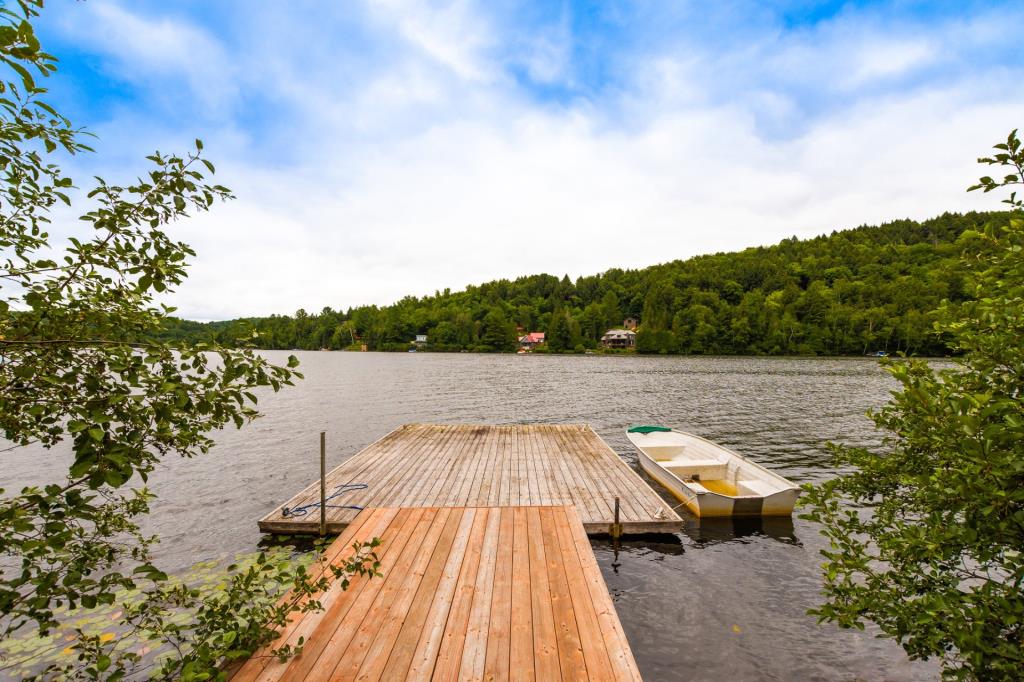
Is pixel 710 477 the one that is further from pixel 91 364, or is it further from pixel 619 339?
pixel 619 339

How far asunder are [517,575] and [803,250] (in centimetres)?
17400

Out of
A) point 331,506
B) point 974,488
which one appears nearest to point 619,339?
point 331,506

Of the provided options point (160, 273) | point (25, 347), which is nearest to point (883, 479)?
point (160, 273)

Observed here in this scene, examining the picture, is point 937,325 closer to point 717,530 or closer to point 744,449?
point 717,530

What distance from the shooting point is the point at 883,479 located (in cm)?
375

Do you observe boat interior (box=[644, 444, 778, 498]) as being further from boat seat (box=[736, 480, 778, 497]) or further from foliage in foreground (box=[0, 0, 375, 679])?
foliage in foreground (box=[0, 0, 375, 679])

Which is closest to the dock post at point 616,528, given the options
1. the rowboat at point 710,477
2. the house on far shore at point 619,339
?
the rowboat at point 710,477

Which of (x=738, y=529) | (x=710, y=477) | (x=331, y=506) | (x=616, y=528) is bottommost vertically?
(x=738, y=529)

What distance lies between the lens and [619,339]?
395 feet

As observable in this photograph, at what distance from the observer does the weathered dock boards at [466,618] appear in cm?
361

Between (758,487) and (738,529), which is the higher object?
(758,487)

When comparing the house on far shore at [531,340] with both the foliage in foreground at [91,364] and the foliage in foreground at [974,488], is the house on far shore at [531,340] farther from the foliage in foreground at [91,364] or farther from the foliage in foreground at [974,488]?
the foliage in foreground at [91,364]

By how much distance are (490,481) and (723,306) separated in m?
114

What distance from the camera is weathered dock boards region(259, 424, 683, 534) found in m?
8.84
